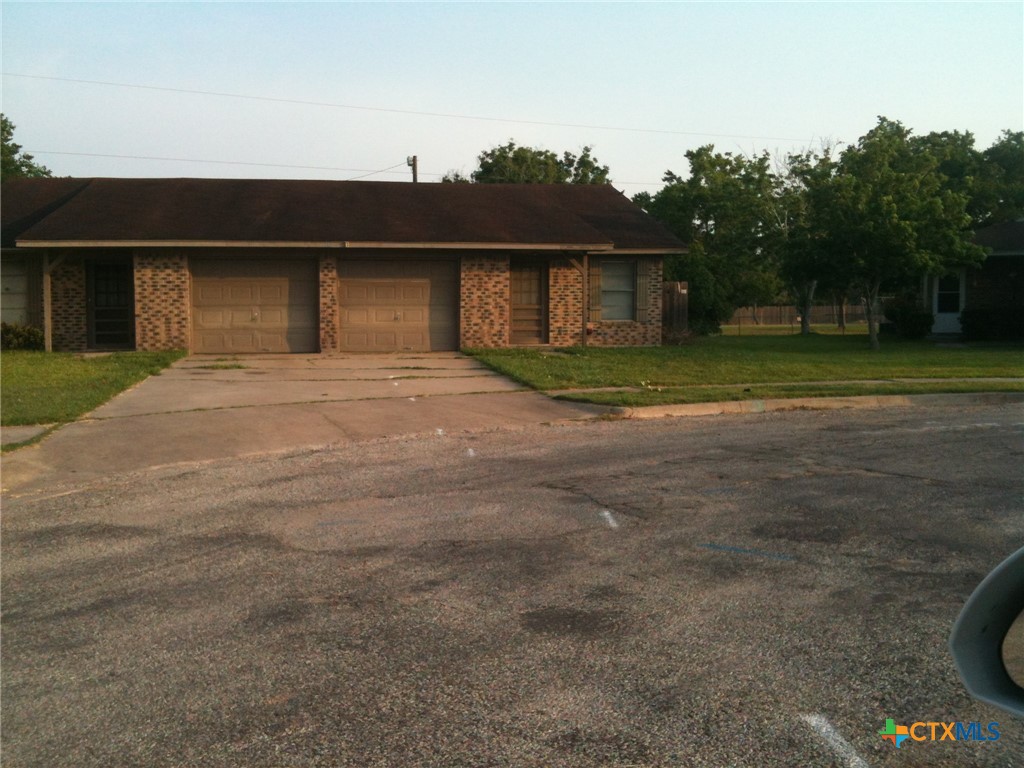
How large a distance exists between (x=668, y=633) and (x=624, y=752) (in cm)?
137

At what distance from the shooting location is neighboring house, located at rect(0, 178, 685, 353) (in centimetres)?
2511

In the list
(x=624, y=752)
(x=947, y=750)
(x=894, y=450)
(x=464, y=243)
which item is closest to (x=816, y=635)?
(x=947, y=750)

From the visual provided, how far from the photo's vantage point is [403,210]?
27.8 metres

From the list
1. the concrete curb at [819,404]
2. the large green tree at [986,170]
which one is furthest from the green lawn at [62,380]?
the large green tree at [986,170]

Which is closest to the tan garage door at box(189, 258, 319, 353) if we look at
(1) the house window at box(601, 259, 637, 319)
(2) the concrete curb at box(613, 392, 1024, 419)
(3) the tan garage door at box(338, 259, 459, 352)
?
(3) the tan garage door at box(338, 259, 459, 352)

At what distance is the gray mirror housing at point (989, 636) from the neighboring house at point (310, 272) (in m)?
23.6

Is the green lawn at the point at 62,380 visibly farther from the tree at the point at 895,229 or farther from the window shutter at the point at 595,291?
the tree at the point at 895,229

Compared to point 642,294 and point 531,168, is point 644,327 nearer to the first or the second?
point 642,294

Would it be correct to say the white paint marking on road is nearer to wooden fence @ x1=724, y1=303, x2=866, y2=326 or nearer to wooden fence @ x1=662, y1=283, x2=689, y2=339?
wooden fence @ x1=662, y1=283, x2=689, y2=339

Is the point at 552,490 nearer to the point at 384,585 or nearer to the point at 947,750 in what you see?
the point at 384,585

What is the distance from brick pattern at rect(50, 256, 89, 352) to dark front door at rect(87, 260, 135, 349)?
0.99 feet

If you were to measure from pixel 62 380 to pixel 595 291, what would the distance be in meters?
14.6

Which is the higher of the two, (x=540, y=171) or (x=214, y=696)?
(x=540, y=171)

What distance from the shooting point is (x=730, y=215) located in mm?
47438
